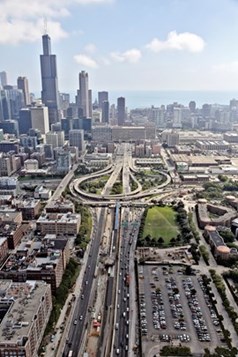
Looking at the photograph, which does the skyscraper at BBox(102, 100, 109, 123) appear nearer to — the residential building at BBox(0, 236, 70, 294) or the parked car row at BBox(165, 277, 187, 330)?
the residential building at BBox(0, 236, 70, 294)

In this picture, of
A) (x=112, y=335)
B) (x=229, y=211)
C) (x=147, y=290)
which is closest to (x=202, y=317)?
(x=147, y=290)

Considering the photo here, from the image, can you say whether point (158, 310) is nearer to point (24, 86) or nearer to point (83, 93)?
point (83, 93)

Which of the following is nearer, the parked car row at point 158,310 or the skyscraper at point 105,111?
the parked car row at point 158,310

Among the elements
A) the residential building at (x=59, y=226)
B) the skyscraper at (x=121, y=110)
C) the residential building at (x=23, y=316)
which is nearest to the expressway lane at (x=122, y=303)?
the residential building at (x=23, y=316)

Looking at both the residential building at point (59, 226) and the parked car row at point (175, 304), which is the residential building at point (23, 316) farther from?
the residential building at point (59, 226)

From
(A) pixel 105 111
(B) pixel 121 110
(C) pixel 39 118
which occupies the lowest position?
(C) pixel 39 118

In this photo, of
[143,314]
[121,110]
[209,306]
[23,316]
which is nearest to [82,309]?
[143,314]
